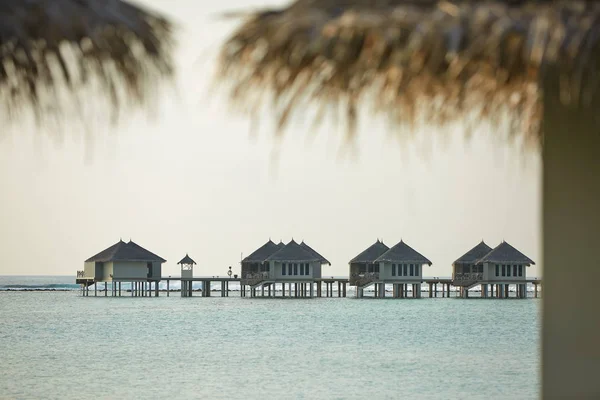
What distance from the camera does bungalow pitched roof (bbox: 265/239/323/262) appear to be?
4966 cm

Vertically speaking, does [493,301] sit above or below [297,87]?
below

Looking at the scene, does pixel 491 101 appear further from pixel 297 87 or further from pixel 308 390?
pixel 308 390

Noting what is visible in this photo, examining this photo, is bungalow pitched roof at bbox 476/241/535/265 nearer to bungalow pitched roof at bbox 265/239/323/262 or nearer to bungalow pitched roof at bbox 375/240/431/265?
bungalow pitched roof at bbox 375/240/431/265

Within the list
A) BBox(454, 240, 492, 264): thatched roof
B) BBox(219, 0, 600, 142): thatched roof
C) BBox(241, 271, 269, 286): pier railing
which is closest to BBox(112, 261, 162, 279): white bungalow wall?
BBox(241, 271, 269, 286): pier railing

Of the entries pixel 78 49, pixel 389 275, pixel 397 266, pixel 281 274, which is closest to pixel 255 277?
pixel 281 274

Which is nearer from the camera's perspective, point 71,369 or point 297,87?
point 297,87

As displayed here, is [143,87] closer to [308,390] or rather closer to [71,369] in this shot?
[308,390]

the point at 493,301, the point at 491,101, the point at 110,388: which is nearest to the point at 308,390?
the point at 110,388

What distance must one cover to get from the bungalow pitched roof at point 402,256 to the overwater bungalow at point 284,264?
3.20m

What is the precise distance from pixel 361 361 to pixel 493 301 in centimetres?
3412

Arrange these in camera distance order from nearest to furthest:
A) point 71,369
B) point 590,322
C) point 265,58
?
point 265,58
point 590,322
point 71,369

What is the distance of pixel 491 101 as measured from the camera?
13.8 feet

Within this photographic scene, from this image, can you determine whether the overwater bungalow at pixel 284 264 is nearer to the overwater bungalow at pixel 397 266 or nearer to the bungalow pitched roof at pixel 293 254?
the bungalow pitched roof at pixel 293 254

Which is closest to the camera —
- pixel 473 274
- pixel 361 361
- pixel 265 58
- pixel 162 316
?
→ pixel 265 58
